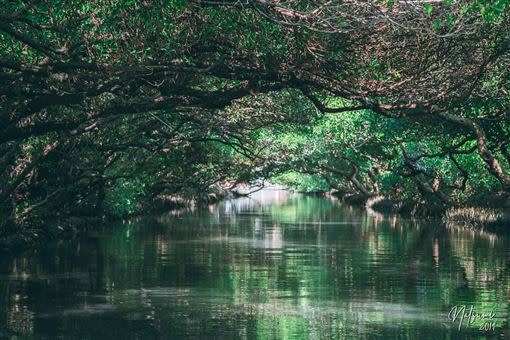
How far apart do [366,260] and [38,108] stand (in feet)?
34.1

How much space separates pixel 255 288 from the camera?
865 inches

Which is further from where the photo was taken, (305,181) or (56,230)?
(305,181)

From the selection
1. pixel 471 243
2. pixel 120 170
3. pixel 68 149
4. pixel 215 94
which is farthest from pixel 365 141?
pixel 215 94

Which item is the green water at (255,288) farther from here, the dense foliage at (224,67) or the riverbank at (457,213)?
the riverbank at (457,213)

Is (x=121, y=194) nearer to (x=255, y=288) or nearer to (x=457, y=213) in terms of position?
(x=457, y=213)

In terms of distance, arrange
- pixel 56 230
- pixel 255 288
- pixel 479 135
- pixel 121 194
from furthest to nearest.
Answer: pixel 121 194 → pixel 56 230 → pixel 479 135 → pixel 255 288

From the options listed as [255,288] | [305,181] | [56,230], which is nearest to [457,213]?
[56,230]

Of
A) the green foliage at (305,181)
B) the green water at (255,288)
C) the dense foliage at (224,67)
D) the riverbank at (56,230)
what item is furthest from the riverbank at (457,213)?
the green foliage at (305,181)

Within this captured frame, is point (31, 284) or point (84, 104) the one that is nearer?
→ point (31, 284)

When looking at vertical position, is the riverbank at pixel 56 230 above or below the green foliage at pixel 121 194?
below

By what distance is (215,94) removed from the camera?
23594mm

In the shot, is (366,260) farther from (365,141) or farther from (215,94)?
(365,141)

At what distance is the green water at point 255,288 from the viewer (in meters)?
16.3

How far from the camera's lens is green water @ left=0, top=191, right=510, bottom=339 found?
16.3m
